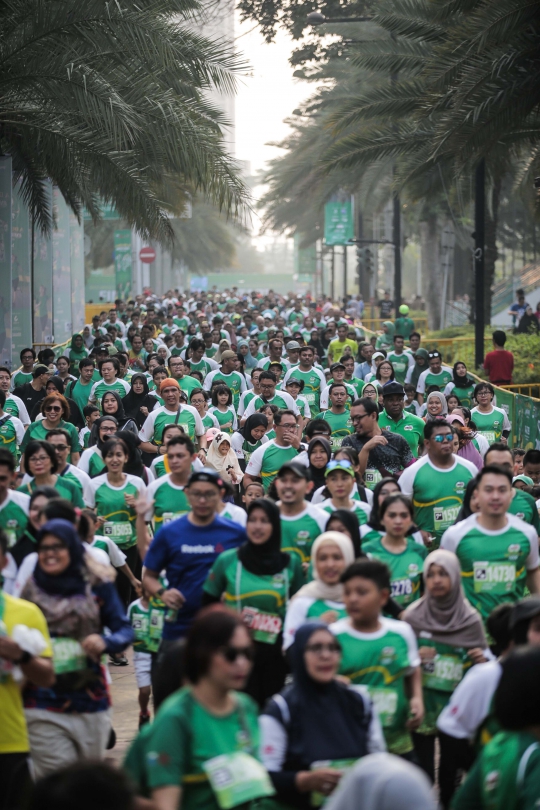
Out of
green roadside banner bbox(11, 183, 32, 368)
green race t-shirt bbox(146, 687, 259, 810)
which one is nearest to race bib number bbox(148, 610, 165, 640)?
green race t-shirt bbox(146, 687, 259, 810)

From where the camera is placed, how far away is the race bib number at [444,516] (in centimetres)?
882

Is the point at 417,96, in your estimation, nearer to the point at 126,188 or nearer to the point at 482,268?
the point at 482,268

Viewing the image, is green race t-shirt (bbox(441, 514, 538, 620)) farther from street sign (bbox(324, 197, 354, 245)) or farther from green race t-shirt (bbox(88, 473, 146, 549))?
street sign (bbox(324, 197, 354, 245))

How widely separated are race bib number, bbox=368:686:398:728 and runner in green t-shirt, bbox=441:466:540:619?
5.62ft

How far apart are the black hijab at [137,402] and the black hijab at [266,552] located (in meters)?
7.73

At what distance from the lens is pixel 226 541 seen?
Result: 657 centimetres

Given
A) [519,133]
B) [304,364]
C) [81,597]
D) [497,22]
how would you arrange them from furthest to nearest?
[519,133] < [304,364] < [497,22] < [81,597]

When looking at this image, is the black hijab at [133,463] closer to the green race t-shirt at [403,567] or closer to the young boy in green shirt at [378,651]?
the green race t-shirt at [403,567]

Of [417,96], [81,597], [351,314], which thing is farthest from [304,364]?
[351,314]

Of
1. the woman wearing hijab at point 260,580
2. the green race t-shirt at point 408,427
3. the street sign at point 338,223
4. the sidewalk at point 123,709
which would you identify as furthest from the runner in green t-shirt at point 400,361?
the street sign at point 338,223

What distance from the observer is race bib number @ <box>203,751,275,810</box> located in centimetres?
394

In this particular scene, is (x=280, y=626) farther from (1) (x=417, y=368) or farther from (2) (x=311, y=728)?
(1) (x=417, y=368)

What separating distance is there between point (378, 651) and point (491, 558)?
5.95ft

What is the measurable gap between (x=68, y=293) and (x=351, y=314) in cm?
1620
